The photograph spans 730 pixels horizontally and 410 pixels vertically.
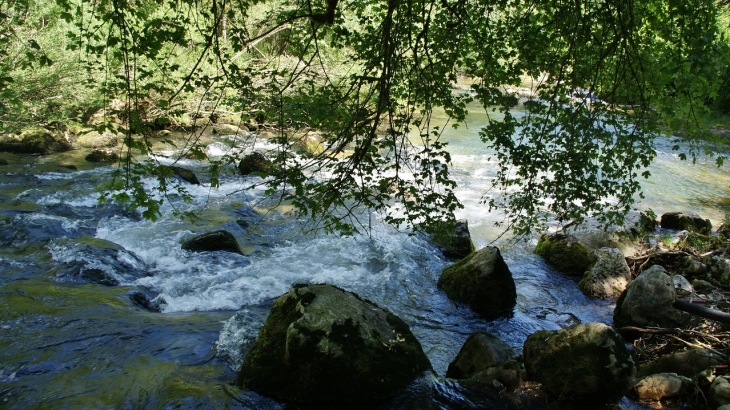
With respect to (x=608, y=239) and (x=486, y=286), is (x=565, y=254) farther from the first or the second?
(x=486, y=286)

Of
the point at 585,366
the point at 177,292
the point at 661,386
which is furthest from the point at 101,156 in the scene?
the point at 661,386

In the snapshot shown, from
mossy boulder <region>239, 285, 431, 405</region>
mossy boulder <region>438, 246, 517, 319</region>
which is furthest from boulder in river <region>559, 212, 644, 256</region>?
mossy boulder <region>239, 285, 431, 405</region>

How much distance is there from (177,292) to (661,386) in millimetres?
5864

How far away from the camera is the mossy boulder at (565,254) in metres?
8.25

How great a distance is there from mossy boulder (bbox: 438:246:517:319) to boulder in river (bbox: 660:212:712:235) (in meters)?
4.99

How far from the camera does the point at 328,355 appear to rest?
4.04 metres

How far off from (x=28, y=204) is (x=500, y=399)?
9.72 m

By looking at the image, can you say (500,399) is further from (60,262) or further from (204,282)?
(60,262)

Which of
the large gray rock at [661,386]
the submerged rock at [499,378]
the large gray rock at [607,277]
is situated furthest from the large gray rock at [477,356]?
the large gray rock at [607,277]

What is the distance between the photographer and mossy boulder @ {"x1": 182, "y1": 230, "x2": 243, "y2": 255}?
8.10 m

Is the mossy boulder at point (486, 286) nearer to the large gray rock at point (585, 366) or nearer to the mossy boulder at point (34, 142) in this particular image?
the large gray rock at point (585, 366)

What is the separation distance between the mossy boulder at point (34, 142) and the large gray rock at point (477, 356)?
1393cm

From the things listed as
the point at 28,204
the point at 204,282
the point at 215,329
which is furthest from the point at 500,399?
the point at 28,204

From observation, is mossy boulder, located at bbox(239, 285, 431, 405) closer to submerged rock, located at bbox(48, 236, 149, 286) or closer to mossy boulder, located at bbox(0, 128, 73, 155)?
submerged rock, located at bbox(48, 236, 149, 286)
